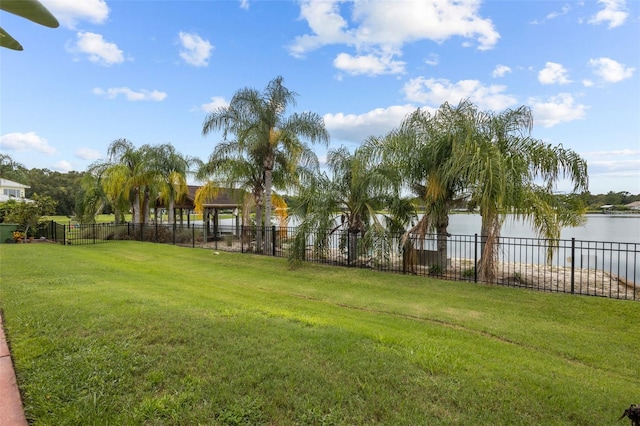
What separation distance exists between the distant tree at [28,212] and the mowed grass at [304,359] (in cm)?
1376

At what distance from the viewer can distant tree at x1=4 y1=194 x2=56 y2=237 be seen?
56.9 feet

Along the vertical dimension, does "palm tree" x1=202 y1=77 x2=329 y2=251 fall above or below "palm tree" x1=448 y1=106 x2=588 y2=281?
above

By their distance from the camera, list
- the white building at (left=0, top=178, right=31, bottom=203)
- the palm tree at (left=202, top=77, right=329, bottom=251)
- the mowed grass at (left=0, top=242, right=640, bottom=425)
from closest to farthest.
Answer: the mowed grass at (left=0, top=242, right=640, bottom=425) < the palm tree at (left=202, top=77, right=329, bottom=251) < the white building at (left=0, top=178, right=31, bottom=203)

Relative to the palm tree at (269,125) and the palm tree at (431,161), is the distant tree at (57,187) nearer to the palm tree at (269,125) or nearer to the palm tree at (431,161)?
the palm tree at (269,125)

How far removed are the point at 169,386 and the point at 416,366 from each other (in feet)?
7.47

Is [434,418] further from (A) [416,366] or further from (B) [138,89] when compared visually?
(B) [138,89]

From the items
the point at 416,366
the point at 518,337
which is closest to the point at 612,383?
the point at 518,337

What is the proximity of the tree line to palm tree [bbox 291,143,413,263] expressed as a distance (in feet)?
0.11

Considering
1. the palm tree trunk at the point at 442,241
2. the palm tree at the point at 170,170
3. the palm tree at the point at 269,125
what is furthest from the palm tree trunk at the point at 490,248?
the palm tree at the point at 170,170

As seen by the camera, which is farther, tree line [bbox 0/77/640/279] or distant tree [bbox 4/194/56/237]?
distant tree [bbox 4/194/56/237]

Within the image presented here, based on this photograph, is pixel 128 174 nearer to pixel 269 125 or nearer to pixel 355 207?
pixel 269 125

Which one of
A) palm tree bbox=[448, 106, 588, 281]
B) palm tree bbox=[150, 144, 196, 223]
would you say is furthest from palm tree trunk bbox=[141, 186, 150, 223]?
palm tree bbox=[448, 106, 588, 281]

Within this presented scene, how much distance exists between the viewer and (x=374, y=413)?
2650 millimetres

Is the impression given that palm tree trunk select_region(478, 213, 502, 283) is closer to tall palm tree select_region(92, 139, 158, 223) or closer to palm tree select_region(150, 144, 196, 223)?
palm tree select_region(150, 144, 196, 223)
